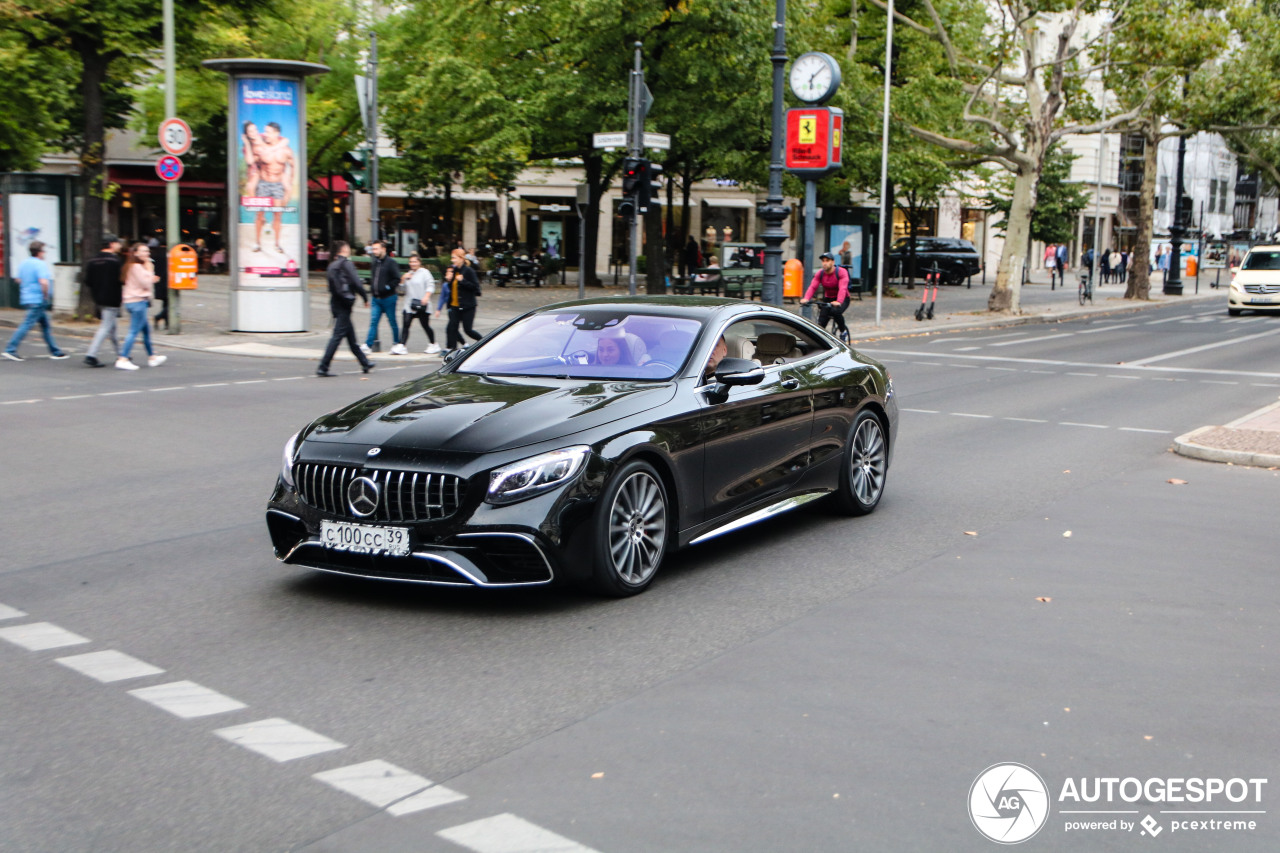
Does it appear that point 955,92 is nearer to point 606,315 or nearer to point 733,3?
point 733,3

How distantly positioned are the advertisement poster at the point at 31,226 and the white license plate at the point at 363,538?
22.2m

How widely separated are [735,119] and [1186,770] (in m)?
27.5

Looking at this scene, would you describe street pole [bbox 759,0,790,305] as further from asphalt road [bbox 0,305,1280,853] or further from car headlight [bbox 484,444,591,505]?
car headlight [bbox 484,444,591,505]

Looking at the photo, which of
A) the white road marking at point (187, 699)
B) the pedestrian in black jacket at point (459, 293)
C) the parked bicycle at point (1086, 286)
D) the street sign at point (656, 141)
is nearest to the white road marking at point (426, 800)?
the white road marking at point (187, 699)

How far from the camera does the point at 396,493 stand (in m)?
6.05

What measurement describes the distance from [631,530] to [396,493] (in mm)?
1163

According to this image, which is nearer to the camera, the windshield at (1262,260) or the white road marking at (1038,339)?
the white road marking at (1038,339)

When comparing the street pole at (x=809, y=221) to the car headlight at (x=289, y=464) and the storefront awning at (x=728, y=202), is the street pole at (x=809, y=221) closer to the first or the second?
the car headlight at (x=289, y=464)

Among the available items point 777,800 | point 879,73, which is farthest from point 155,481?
point 879,73

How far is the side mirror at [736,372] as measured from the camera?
704 cm

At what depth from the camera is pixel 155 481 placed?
977 cm

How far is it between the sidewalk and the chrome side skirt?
5.23 meters

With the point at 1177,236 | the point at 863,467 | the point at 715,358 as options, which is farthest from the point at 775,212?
the point at 1177,236

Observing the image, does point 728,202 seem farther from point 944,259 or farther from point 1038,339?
point 1038,339
